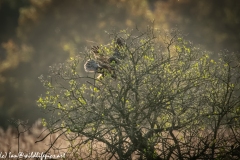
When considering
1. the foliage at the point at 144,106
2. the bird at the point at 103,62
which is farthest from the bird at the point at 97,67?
the foliage at the point at 144,106

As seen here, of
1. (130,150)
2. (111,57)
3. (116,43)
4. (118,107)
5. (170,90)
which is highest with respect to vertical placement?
(116,43)

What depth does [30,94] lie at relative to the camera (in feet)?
81.9

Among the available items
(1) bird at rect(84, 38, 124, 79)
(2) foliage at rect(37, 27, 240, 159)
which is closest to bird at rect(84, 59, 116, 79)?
(1) bird at rect(84, 38, 124, 79)

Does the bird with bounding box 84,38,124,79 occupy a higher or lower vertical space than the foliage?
higher

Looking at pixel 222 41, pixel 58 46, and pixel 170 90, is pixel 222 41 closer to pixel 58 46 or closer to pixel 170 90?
pixel 58 46

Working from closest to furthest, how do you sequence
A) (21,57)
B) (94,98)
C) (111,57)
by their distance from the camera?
(111,57), (94,98), (21,57)

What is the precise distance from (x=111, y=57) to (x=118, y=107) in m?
1.91

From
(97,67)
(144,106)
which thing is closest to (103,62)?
(97,67)

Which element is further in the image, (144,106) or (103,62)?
(103,62)

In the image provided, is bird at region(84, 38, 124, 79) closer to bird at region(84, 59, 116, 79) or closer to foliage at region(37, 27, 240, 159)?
bird at region(84, 59, 116, 79)

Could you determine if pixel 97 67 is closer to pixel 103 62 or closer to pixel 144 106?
pixel 103 62

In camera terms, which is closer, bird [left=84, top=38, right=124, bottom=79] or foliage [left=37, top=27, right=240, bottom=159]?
foliage [left=37, top=27, right=240, bottom=159]

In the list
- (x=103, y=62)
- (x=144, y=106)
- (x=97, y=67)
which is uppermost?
(x=103, y=62)

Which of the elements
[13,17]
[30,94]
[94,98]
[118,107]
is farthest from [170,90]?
[13,17]
